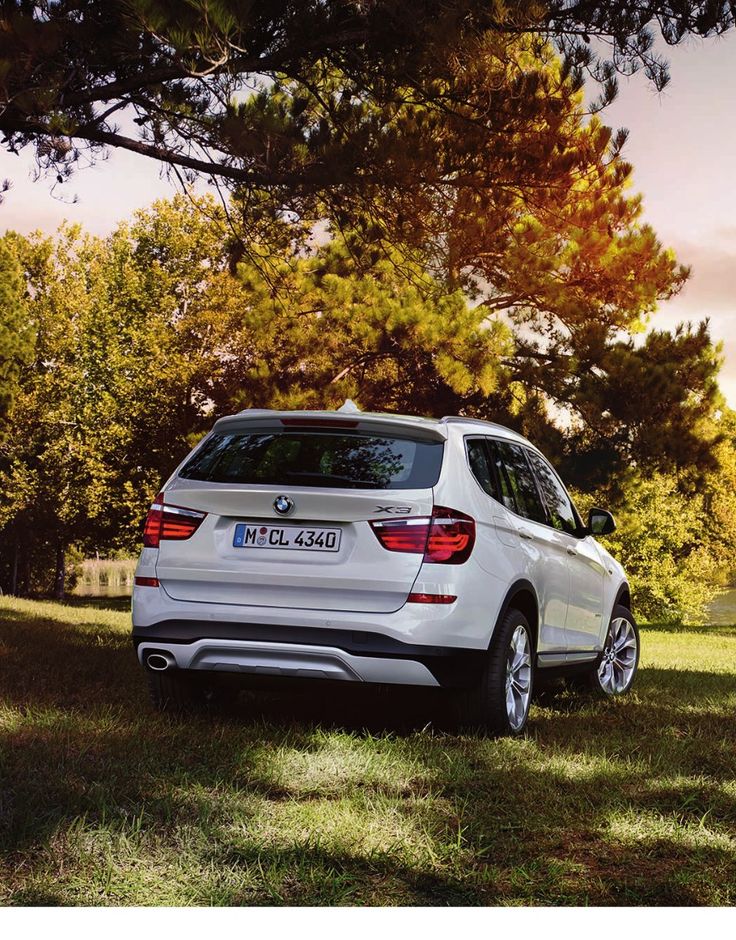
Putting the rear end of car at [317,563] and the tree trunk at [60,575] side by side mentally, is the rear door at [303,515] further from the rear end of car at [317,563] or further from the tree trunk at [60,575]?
the tree trunk at [60,575]

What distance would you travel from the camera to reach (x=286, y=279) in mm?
22984

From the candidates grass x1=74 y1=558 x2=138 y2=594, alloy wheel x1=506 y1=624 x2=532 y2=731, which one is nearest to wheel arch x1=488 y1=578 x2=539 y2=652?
alloy wheel x1=506 y1=624 x2=532 y2=731

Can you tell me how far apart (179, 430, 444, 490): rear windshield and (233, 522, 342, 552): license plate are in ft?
0.87

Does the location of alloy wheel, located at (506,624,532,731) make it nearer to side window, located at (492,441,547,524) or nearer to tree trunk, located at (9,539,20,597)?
side window, located at (492,441,547,524)

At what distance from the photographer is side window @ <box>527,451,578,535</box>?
8109mm

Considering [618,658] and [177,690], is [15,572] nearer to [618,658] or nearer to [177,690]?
[618,658]

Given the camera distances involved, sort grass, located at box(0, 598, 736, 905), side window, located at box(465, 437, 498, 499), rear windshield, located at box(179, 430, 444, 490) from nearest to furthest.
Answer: grass, located at box(0, 598, 736, 905)
rear windshield, located at box(179, 430, 444, 490)
side window, located at box(465, 437, 498, 499)

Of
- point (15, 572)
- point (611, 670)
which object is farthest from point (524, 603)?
point (15, 572)

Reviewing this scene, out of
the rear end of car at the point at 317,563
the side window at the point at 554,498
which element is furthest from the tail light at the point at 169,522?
the side window at the point at 554,498

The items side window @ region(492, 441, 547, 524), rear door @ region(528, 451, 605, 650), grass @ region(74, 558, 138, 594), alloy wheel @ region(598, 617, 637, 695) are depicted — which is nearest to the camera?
side window @ region(492, 441, 547, 524)

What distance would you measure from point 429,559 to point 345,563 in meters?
A: 0.44

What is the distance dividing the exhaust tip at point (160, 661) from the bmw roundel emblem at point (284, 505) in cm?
103

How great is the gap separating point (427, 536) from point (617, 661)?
4127 mm

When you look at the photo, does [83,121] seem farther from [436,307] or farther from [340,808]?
[436,307]
